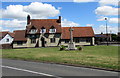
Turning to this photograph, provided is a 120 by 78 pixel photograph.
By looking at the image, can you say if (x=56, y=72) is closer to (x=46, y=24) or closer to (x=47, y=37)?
(x=47, y=37)

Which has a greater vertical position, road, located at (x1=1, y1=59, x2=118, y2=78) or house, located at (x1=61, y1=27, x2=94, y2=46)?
house, located at (x1=61, y1=27, x2=94, y2=46)

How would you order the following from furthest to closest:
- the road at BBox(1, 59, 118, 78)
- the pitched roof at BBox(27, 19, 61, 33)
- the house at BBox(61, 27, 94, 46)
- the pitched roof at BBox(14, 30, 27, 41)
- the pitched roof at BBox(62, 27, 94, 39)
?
the pitched roof at BBox(27, 19, 61, 33) < the pitched roof at BBox(14, 30, 27, 41) < the pitched roof at BBox(62, 27, 94, 39) < the house at BBox(61, 27, 94, 46) < the road at BBox(1, 59, 118, 78)

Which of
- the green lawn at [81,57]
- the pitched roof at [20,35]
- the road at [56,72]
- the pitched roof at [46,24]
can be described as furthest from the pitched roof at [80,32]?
the road at [56,72]

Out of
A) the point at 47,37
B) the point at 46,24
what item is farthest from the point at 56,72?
the point at 46,24

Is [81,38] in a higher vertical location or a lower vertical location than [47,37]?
→ lower

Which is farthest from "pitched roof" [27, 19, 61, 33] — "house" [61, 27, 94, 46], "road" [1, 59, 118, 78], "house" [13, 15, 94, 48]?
"road" [1, 59, 118, 78]

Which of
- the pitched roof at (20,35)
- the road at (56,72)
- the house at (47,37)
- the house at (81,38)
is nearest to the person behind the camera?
the road at (56,72)

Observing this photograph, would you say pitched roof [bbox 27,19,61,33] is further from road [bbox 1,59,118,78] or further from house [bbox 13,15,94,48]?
road [bbox 1,59,118,78]

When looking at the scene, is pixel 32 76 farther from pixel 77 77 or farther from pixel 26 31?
pixel 26 31

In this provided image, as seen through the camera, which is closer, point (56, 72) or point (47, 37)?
point (56, 72)

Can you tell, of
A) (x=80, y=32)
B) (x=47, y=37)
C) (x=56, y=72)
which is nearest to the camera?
(x=56, y=72)

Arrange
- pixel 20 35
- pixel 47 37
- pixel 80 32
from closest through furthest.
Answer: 1. pixel 47 37
2. pixel 20 35
3. pixel 80 32

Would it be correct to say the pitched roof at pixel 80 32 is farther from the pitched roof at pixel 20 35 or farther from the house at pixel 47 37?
the pitched roof at pixel 20 35

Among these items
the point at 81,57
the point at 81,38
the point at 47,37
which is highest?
the point at 47,37
